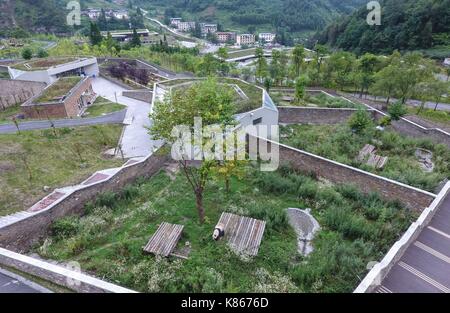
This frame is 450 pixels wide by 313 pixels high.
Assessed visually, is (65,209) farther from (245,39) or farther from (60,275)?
(245,39)

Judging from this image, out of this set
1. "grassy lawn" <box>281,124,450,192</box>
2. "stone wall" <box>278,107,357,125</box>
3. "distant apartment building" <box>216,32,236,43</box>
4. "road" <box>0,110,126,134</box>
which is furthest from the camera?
"distant apartment building" <box>216,32,236,43</box>

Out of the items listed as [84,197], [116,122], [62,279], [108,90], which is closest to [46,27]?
[108,90]

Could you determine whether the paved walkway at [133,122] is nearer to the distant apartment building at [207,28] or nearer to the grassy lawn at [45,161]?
the grassy lawn at [45,161]

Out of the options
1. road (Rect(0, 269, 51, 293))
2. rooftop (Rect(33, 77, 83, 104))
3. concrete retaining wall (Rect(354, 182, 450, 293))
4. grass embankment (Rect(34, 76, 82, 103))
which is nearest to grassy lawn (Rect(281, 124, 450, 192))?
concrete retaining wall (Rect(354, 182, 450, 293))

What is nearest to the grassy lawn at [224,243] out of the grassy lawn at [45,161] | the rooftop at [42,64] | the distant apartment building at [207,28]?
the grassy lawn at [45,161]

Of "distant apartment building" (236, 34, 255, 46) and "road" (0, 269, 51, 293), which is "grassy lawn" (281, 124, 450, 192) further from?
"distant apartment building" (236, 34, 255, 46)
